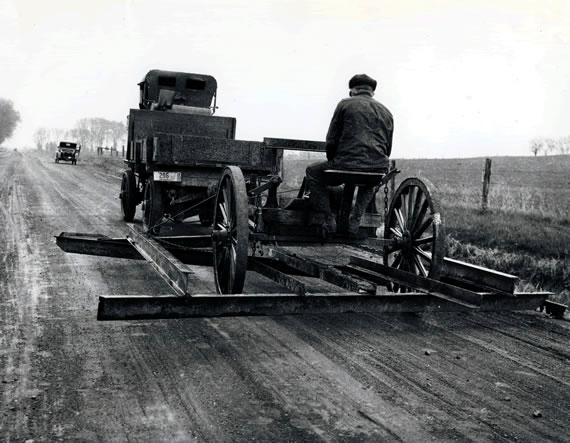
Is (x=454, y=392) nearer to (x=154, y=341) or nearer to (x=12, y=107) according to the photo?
(x=154, y=341)

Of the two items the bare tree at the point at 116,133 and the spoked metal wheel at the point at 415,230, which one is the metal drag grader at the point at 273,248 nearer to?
the spoked metal wheel at the point at 415,230

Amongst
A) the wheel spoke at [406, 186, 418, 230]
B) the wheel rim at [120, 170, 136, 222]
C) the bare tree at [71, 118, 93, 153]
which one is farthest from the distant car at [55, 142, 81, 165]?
the bare tree at [71, 118, 93, 153]

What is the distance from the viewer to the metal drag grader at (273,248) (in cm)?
476

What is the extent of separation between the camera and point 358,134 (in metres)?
6.12

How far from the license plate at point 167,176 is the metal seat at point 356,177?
350 centimetres

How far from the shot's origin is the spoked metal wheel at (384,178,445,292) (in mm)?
5832

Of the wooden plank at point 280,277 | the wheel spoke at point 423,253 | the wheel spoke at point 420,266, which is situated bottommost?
the wooden plank at point 280,277

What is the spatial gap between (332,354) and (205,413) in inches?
59.2

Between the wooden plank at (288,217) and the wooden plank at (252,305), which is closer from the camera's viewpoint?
the wooden plank at (252,305)

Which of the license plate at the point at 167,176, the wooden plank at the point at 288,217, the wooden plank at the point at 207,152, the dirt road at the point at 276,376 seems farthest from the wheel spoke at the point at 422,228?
the license plate at the point at 167,176

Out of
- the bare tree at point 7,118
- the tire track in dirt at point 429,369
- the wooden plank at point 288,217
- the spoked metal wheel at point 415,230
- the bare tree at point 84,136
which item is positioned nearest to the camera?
the tire track in dirt at point 429,369

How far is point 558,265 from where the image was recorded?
341 inches

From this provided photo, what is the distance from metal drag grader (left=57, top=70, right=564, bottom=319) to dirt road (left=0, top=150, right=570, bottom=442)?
A: 1.27 feet

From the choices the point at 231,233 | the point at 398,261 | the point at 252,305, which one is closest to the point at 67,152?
the point at 398,261
